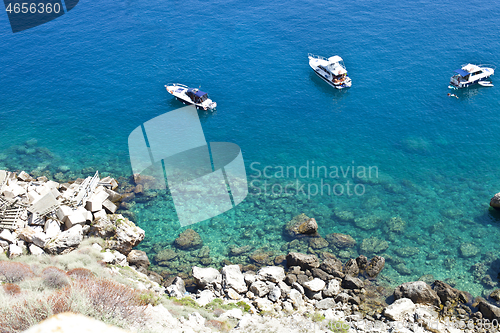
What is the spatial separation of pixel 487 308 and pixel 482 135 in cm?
2969

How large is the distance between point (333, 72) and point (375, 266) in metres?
34.3

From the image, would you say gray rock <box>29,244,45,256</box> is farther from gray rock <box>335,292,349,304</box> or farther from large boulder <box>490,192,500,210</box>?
large boulder <box>490,192,500,210</box>

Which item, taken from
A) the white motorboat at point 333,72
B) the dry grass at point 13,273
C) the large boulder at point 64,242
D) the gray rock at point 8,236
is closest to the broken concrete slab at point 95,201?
the large boulder at point 64,242

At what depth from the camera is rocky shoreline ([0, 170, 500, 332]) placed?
2472 cm

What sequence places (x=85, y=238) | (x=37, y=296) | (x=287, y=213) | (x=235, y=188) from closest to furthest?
(x=37, y=296), (x=85, y=238), (x=287, y=213), (x=235, y=188)

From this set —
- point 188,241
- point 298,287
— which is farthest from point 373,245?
point 188,241

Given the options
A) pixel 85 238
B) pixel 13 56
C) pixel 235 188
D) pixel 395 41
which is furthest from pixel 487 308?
pixel 13 56

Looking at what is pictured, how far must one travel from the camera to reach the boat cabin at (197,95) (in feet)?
176

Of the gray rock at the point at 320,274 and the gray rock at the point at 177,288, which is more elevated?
the gray rock at the point at 177,288

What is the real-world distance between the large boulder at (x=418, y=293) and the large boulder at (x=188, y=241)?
1770 centimetres

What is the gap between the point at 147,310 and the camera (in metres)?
21.5

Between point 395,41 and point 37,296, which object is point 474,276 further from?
point 395,41

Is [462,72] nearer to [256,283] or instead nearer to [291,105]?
[291,105]

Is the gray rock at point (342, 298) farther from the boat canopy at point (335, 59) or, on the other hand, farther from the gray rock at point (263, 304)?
the boat canopy at point (335, 59)
